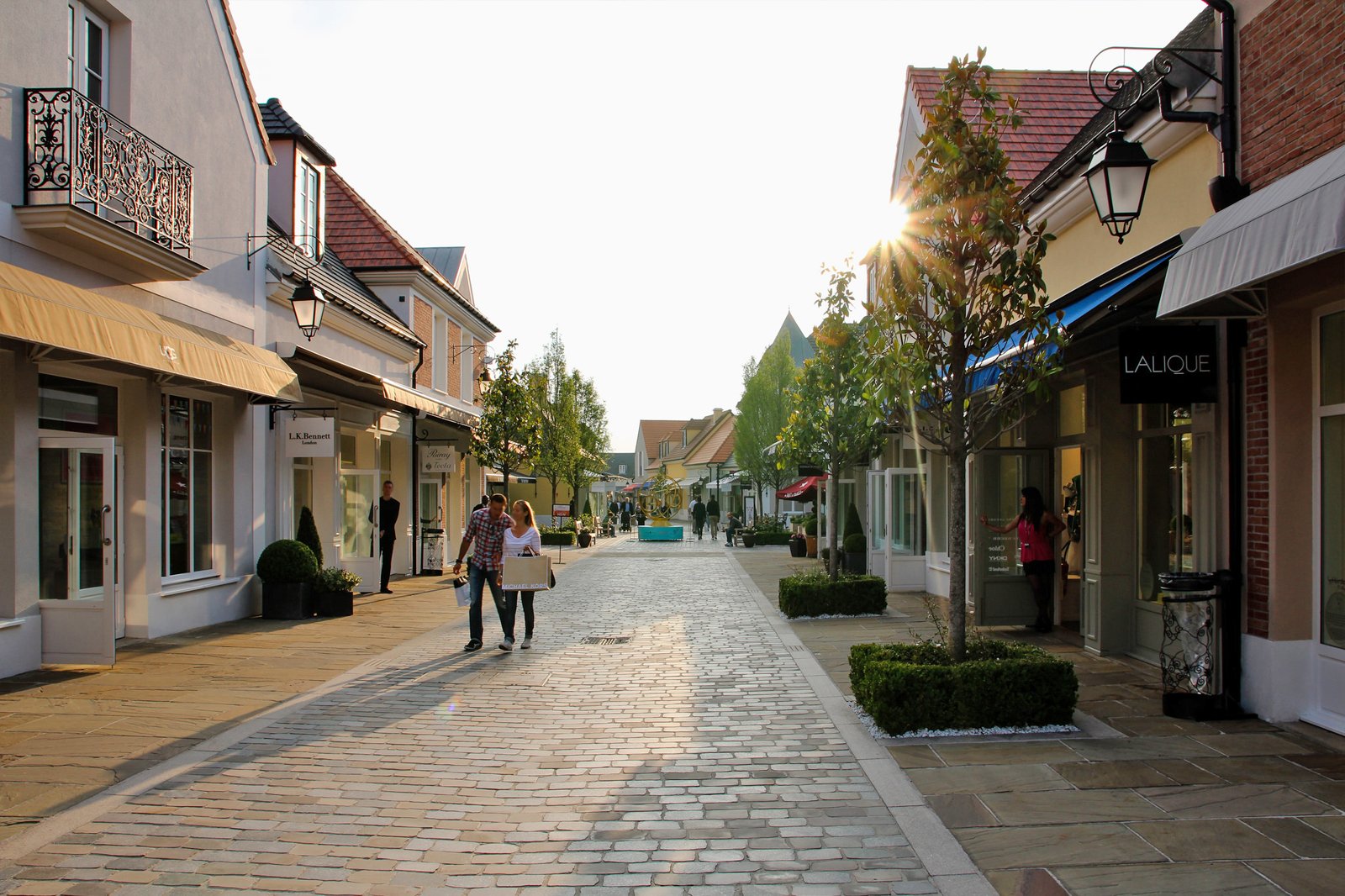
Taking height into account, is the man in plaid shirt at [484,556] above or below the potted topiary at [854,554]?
above

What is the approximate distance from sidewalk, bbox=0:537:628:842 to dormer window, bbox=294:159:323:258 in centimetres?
715

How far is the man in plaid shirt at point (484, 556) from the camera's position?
411 inches

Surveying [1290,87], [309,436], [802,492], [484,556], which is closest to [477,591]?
[484,556]

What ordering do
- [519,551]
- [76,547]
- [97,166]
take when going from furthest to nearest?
[519,551]
[76,547]
[97,166]

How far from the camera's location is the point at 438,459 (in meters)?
20.2

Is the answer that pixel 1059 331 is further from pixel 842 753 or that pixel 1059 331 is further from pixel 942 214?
pixel 842 753

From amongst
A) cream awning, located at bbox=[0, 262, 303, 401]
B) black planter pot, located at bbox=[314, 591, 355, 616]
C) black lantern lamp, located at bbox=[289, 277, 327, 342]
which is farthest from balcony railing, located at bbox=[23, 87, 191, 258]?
black planter pot, located at bbox=[314, 591, 355, 616]

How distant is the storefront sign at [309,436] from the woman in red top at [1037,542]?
29.3 feet

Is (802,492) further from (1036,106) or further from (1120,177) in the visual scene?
(1120,177)

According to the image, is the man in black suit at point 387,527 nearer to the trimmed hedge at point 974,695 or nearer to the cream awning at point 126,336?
the cream awning at point 126,336

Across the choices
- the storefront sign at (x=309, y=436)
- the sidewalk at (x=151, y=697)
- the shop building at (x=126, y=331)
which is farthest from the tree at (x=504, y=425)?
the sidewalk at (x=151, y=697)

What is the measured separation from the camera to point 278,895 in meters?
4.05

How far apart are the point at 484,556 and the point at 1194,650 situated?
684cm

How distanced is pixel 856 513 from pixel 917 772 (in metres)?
14.1
